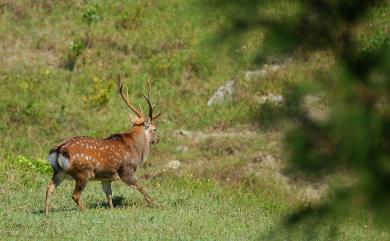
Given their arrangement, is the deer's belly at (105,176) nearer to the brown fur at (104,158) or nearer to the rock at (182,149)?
the brown fur at (104,158)

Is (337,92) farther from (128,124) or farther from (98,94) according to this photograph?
(98,94)

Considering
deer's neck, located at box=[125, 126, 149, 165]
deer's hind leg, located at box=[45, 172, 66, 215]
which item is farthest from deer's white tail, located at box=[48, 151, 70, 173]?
deer's neck, located at box=[125, 126, 149, 165]

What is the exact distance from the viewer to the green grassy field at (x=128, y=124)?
12383 millimetres

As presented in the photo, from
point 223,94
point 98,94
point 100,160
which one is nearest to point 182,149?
point 223,94

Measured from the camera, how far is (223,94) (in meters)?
23.9

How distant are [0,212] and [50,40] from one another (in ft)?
49.3

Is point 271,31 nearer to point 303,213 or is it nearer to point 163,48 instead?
point 303,213

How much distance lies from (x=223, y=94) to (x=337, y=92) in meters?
19.8

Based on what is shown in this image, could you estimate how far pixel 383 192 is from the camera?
4.17m

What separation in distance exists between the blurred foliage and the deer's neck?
33.7 feet

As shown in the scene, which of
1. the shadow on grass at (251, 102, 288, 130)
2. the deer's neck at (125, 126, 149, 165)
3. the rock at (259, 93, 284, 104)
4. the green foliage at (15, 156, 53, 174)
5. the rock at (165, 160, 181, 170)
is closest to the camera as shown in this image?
the shadow on grass at (251, 102, 288, 130)

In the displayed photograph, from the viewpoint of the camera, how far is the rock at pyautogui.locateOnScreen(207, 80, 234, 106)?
936 inches

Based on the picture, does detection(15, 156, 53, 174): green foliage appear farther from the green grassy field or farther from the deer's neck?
the deer's neck

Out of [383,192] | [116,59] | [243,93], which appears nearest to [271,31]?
[383,192]
